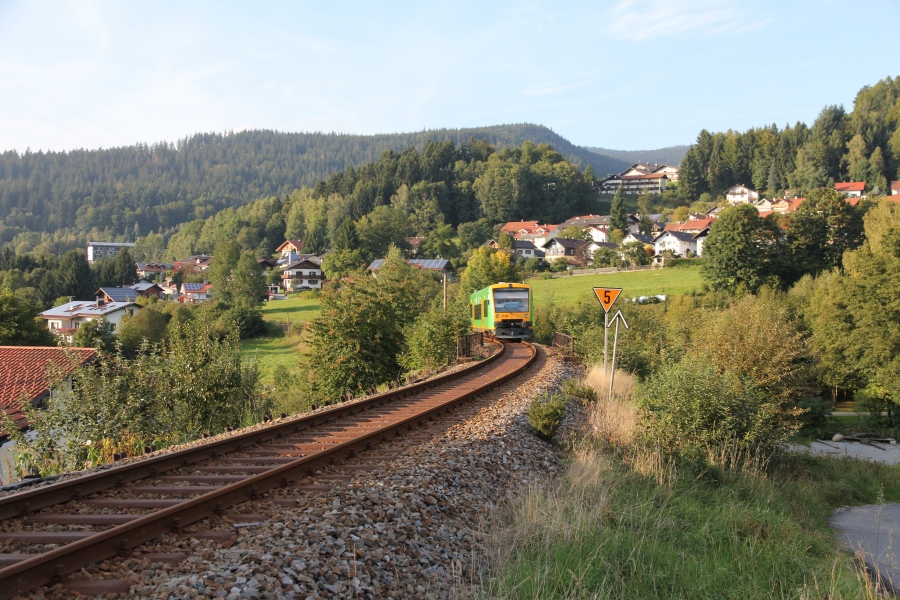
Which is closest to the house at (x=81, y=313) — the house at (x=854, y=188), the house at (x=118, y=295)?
the house at (x=118, y=295)

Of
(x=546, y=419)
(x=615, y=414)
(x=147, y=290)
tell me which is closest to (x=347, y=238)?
(x=147, y=290)

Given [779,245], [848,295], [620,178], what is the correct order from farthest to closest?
[620,178]
[779,245]
[848,295]

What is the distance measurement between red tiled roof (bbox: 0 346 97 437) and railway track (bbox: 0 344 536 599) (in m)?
12.7

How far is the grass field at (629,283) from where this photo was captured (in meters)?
60.3

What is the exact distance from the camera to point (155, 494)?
20.5 feet

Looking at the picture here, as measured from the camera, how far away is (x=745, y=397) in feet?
39.5

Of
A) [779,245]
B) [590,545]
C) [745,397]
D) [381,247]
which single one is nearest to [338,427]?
[590,545]

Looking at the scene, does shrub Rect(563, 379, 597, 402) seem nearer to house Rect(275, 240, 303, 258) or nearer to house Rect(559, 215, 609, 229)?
house Rect(559, 215, 609, 229)

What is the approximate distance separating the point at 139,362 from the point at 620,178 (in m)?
184

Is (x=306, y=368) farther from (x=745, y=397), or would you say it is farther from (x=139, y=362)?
(x=745, y=397)

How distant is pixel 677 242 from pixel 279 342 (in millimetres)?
63901

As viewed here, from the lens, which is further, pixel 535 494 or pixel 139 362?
pixel 139 362

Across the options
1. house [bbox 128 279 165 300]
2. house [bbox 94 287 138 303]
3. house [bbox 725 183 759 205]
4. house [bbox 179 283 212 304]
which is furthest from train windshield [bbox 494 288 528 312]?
house [bbox 725 183 759 205]

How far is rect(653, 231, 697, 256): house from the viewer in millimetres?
97062
